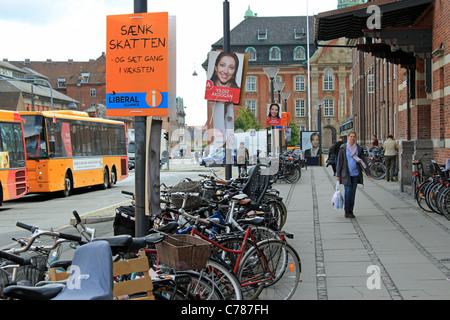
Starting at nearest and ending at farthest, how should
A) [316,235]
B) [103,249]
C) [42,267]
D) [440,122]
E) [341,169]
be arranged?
[103,249]
[42,267]
[316,235]
[341,169]
[440,122]

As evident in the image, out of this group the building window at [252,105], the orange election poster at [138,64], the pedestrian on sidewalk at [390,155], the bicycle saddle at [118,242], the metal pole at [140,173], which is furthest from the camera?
the building window at [252,105]

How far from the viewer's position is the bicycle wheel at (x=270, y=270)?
5438 mm

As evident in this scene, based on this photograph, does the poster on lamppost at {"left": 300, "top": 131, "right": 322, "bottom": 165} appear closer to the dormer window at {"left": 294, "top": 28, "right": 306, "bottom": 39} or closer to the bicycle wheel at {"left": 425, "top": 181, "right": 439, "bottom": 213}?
the bicycle wheel at {"left": 425, "top": 181, "right": 439, "bottom": 213}

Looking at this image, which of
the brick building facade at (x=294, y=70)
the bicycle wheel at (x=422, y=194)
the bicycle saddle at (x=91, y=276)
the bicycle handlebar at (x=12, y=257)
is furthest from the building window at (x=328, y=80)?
the bicycle saddle at (x=91, y=276)

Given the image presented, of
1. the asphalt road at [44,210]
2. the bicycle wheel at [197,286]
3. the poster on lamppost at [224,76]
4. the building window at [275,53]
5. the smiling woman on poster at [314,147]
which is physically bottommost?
the asphalt road at [44,210]

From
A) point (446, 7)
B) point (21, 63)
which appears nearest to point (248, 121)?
point (21, 63)

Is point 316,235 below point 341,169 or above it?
below

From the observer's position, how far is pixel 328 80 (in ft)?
279

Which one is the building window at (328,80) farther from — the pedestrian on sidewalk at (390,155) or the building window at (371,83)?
the pedestrian on sidewalk at (390,155)

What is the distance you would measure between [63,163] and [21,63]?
330ft

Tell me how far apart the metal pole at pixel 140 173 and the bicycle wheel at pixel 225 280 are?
169cm

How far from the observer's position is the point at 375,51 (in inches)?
704

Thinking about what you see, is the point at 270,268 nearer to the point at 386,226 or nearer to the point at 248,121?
the point at 386,226
